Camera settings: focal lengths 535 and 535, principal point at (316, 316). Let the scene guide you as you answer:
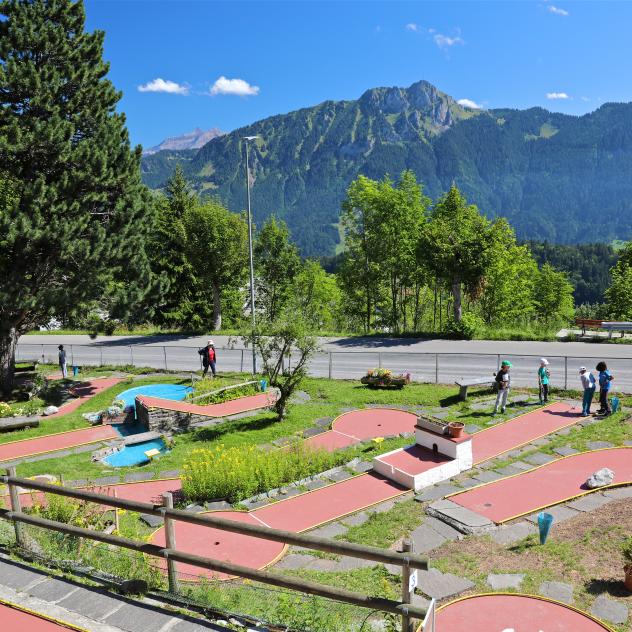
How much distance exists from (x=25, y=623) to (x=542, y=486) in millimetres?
10207

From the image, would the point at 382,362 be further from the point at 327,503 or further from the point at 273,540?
the point at 273,540

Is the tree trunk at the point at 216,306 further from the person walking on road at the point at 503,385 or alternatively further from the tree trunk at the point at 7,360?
the person walking on road at the point at 503,385

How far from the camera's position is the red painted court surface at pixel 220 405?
17.8 m

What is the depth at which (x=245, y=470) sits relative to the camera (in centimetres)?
1231

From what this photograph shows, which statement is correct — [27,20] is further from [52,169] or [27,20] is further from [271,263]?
[271,263]

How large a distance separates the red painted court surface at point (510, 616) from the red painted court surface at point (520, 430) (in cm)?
632

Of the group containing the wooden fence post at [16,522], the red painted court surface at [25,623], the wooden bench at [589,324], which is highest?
the wooden bench at [589,324]

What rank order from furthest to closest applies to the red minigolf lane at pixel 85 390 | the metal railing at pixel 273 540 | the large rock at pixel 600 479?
the red minigolf lane at pixel 85 390 → the large rock at pixel 600 479 → the metal railing at pixel 273 540

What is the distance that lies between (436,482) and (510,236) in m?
35.8

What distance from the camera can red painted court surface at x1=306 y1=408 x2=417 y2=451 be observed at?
15633 mm

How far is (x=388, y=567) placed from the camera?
849 cm

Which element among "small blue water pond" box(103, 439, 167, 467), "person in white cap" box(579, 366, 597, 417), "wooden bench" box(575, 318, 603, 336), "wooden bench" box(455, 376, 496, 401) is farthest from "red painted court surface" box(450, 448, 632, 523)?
"wooden bench" box(575, 318, 603, 336)

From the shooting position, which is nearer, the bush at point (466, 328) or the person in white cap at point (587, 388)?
the person in white cap at point (587, 388)

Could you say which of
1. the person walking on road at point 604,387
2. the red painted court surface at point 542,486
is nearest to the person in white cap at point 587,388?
the person walking on road at point 604,387
